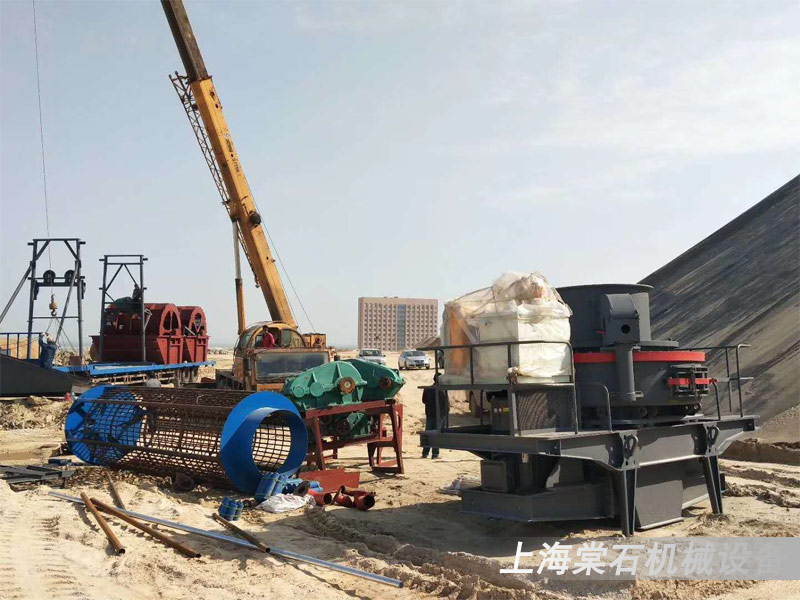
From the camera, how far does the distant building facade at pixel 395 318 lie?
110875 mm

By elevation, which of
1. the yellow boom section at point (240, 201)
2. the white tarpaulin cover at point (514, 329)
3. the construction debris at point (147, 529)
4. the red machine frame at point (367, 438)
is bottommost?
the construction debris at point (147, 529)

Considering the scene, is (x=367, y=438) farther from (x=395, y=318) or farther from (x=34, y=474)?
(x=395, y=318)

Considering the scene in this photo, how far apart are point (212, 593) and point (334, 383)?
4973mm

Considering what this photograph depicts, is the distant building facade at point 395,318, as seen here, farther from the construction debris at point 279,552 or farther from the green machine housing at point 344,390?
the construction debris at point 279,552

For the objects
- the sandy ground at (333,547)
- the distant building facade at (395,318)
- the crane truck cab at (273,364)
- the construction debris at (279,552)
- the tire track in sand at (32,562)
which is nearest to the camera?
the tire track in sand at (32,562)

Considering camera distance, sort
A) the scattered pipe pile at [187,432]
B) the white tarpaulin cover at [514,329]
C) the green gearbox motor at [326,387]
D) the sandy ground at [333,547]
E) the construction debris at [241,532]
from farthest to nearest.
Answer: the green gearbox motor at [326,387], the scattered pipe pile at [187,432], the white tarpaulin cover at [514,329], the construction debris at [241,532], the sandy ground at [333,547]

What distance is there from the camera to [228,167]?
19250 mm

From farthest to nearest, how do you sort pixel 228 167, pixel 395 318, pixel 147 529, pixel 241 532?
pixel 395 318, pixel 228 167, pixel 241 532, pixel 147 529

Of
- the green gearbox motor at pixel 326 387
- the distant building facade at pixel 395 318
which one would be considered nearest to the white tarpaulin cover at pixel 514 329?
the green gearbox motor at pixel 326 387

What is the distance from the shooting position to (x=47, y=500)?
837cm

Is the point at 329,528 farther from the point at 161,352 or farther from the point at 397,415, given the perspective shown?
the point at 161,352

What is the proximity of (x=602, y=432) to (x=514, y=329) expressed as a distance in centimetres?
129

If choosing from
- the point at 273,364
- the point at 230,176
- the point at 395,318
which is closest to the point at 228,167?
the point at 230,176

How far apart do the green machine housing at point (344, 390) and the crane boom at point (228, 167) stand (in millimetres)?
8059
